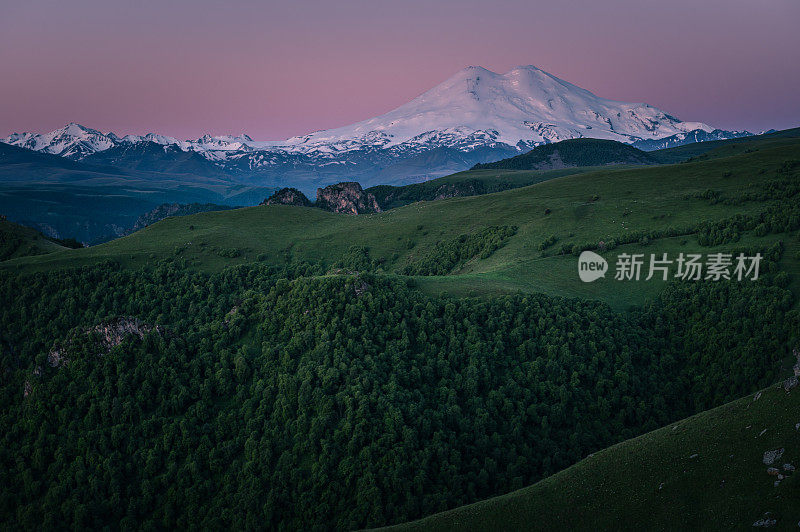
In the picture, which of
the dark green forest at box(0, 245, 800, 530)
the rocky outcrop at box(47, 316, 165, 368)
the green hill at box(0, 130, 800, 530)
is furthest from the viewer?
the rocky outcrop at box(47, 316, 165, 368)

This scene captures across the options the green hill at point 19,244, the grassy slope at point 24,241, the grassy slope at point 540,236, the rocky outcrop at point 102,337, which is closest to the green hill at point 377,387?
the rocky outcrop at point 102,337

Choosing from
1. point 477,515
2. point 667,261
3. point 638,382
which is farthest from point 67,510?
Answer: point 667,261

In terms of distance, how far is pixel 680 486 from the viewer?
4366 cm

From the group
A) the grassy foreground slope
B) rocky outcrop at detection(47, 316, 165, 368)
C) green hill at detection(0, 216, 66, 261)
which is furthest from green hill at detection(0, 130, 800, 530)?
green hill at detection(0, 216, 66, 261)

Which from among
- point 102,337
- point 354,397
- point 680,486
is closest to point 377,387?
point 354,397

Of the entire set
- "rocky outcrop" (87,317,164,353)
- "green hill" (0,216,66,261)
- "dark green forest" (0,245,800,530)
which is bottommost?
"dark green forest" (0,245,800,530)

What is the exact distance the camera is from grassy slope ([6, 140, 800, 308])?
11531cm

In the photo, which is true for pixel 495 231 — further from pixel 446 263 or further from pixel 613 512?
pixel 613 512

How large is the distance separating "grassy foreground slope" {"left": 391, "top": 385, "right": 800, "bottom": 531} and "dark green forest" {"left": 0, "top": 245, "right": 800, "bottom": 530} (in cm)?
1801

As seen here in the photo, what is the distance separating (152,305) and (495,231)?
119 metres

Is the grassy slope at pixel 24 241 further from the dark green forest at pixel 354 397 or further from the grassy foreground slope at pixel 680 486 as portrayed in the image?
the grassy foreground slope at pixel 680 486

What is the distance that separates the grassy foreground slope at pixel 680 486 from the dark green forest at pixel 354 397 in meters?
18.0

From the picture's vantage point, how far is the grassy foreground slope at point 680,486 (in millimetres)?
39094

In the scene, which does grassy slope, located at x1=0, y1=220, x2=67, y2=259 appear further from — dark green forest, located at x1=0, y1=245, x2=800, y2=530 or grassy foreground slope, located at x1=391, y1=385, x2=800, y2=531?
grassy foreground slope, located at x1=391, y1=385, x2=800, y2=531
